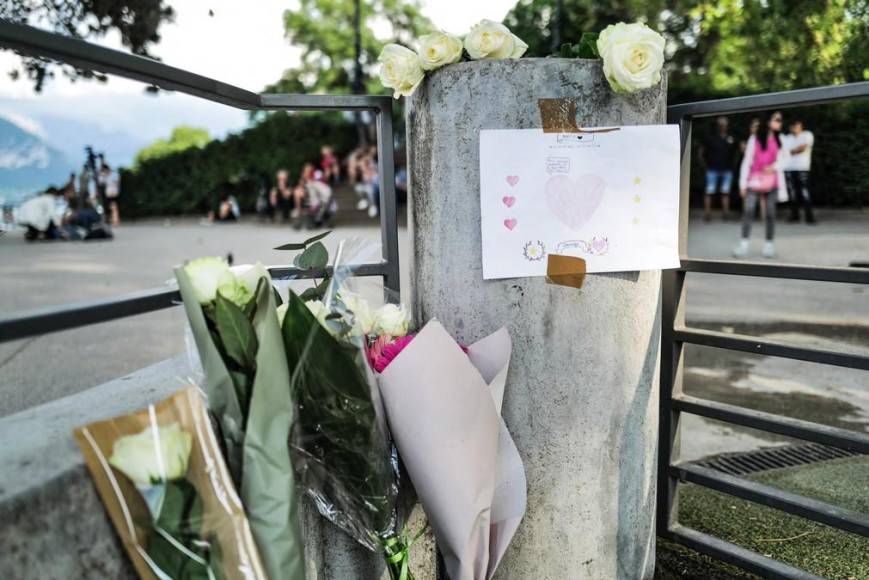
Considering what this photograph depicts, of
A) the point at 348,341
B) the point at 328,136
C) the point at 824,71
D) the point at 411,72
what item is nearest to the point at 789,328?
the point at 411,72

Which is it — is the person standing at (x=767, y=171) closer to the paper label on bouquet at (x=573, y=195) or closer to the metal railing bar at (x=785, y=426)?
the metal railing bar at (x=785, y=426)

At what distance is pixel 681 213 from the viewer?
100.0 inches

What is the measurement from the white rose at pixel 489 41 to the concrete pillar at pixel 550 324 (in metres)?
0.03

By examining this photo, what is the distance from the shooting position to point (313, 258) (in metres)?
1.82

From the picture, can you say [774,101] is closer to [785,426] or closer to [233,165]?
[785,426]

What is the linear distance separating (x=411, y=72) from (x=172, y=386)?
1.04 metres

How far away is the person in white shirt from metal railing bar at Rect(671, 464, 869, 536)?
10.3 m

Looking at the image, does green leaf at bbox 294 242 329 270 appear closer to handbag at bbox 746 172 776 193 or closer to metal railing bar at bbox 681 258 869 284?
metal railing bar at bbox 681 258 869 284

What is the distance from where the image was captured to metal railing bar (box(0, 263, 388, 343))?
4.10 feet

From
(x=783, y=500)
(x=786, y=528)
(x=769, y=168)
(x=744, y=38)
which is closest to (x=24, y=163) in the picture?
(x=783, y=500)

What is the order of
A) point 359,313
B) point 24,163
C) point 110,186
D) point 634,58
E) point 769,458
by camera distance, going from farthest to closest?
point 110,186, point 769,458, point 24,163, point 634,58, point 359,313

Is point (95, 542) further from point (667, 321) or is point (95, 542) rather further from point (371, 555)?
point (667, 321)

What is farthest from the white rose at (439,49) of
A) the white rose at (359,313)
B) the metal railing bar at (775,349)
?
the metal railing bar at (775,349)

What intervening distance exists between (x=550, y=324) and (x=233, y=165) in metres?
26.6
